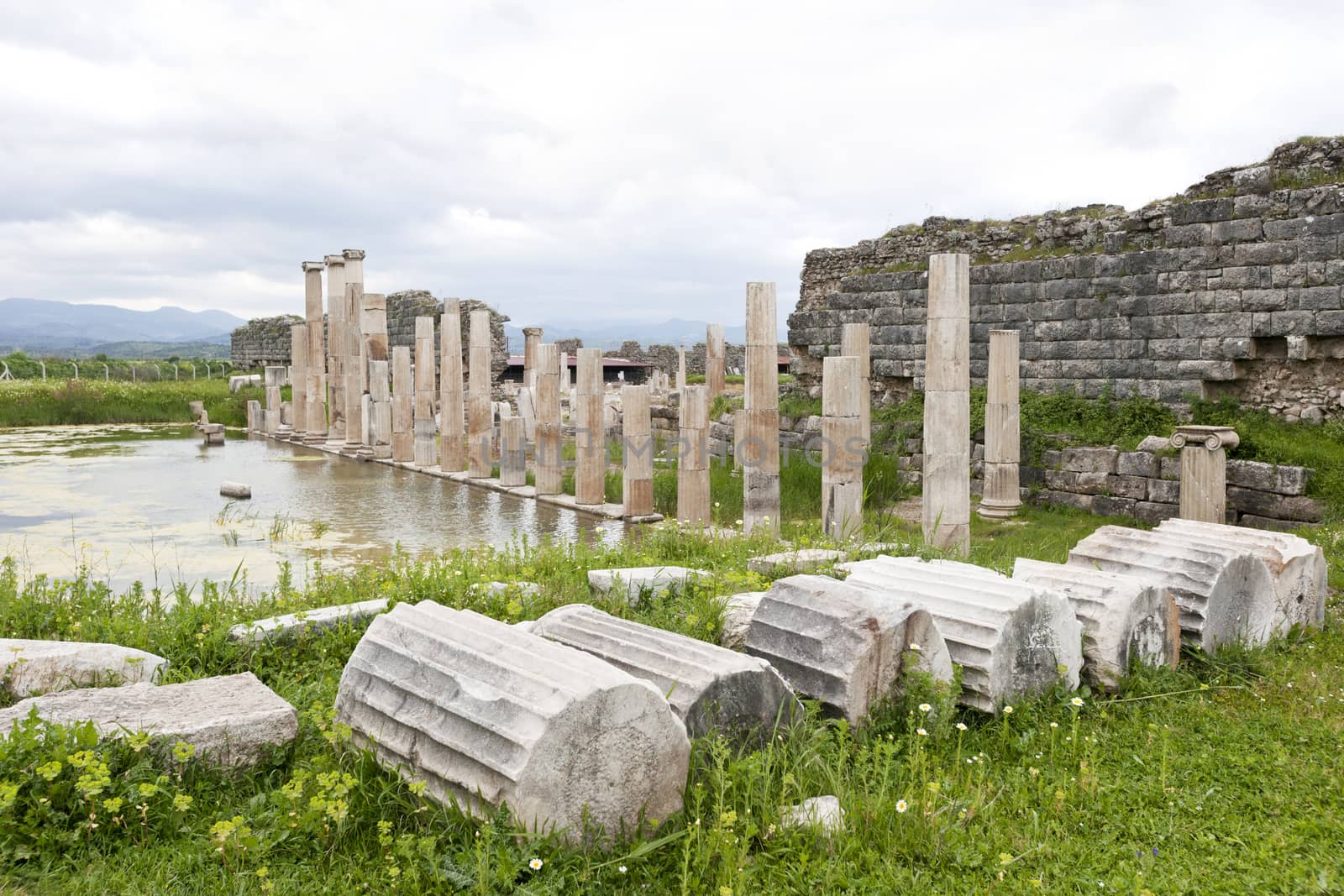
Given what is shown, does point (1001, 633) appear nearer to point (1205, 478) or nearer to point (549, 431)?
point (1205, 478)

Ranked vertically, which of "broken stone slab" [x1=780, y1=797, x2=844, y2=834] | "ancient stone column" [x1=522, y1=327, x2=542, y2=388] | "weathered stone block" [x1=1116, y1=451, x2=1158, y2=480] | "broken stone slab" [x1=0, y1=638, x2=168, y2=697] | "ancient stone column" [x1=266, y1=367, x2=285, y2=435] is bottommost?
"broken stone slab" [x1=780, y1=797, x2=844, y2=834]

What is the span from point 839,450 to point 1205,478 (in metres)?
4.41

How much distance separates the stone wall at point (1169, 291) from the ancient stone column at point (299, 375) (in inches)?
627

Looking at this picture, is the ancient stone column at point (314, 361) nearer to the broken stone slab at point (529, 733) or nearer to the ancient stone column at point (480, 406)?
the ancient stone column at point (480, 406)

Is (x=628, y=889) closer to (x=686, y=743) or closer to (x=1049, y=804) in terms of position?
(x=686, y=743)

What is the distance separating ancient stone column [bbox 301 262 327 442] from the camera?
2547 centimetres

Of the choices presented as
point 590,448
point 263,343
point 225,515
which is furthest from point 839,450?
point 263,343

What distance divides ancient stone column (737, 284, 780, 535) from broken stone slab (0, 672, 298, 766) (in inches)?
329

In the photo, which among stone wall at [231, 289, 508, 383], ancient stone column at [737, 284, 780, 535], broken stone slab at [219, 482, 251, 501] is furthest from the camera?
stone wall at [231, 289, 508, 383]

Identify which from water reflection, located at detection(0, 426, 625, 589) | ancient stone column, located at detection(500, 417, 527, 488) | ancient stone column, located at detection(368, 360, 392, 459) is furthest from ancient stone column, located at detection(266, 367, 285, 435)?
ancient stone column, located at detection(500, 417, 527, 488)

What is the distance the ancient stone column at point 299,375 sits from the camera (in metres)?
26.5


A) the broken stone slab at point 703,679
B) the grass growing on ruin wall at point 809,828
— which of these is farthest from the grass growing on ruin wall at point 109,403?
the broken stone slab at point 703,679

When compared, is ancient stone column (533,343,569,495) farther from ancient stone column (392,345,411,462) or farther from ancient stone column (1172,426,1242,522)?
ancient stone column (1172,426,1242,522)

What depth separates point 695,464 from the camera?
1302cm
